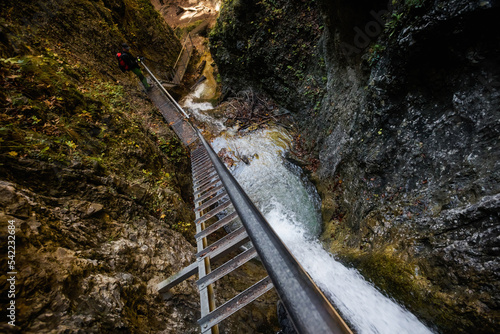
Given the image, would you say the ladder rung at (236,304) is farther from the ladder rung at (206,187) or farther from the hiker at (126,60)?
the hiker at (126,60)

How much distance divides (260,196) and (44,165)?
16.0 ft

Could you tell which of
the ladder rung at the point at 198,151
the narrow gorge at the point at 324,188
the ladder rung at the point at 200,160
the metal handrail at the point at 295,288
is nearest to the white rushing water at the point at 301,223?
the narrow gorge at the point at 324,188

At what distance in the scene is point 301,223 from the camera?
5.31m

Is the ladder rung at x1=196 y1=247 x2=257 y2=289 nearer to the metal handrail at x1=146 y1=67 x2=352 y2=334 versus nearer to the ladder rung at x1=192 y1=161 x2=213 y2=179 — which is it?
the metal handrail at x1=146 y1=67 x2=352 y2=334

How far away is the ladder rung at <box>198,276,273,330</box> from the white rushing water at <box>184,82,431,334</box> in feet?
7.41

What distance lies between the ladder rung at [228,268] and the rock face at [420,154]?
7.75ft

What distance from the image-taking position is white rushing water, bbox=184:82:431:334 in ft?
9.67

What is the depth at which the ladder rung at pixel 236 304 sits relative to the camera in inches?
74.3

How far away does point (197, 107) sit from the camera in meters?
11.0

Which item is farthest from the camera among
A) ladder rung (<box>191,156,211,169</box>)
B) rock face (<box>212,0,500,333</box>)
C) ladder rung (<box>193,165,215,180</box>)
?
ladder rung (<box>191,156,211,169</box>)

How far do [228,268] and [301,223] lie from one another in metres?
3.48

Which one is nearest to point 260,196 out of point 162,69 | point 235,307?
point 235,307

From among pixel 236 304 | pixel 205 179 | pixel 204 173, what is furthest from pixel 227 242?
pixel 204 173

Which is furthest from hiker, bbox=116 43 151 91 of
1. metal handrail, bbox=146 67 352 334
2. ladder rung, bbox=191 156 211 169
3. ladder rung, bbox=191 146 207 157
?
metal handrail, bbox=146 67 352 334
